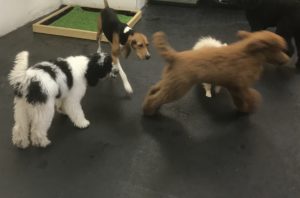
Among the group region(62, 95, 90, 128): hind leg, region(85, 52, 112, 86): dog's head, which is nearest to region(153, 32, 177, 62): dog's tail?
region(85, 52, 112, 86): dog's head

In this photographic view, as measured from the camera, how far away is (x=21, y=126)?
175 centimetres

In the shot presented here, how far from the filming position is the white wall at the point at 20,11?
10.4 feet

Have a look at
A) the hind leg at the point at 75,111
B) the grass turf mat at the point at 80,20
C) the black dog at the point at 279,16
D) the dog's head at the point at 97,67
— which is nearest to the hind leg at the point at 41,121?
the hind leg at the point at 75,111

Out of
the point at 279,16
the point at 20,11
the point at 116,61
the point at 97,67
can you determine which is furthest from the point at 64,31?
the point at 279,16

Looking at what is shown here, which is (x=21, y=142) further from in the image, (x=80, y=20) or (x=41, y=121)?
(x=80, y=20)

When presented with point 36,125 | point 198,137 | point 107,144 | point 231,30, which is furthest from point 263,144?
point 231,30

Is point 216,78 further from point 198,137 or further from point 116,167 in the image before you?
point 116,167

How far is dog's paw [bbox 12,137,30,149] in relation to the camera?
1.80 metres

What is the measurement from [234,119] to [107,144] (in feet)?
2.75

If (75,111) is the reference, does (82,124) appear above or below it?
below

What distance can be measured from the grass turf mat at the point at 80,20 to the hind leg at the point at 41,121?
1.65 m

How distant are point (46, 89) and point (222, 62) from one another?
956mm

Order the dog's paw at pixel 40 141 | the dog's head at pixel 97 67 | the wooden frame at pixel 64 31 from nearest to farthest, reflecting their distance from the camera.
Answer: the dog's paw at pixel 40 141 → the dog's head at pixel 97 67 → the wooden frame at pixel 64 31

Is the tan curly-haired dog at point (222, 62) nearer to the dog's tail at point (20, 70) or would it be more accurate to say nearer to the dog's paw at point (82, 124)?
the dog's paw at point (82, 124)
